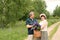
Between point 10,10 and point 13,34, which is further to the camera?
point 10,10

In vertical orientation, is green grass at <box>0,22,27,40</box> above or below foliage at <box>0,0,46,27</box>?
below

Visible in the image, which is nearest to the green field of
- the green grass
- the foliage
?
the green grass

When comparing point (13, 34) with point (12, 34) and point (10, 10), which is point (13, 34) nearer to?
point (12, 34)

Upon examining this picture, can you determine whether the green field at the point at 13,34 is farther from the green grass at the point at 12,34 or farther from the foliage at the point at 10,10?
the foliage at the point at 10,10

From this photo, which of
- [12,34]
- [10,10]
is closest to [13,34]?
[12,34]

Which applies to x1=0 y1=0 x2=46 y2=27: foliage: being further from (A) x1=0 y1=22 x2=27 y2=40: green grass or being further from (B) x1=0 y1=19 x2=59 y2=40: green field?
(A) x1=0 y1=22 x2=27 y2=40: green grass

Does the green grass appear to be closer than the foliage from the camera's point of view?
Yes

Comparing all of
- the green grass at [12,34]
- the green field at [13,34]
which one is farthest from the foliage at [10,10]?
the green grass at [12,34]

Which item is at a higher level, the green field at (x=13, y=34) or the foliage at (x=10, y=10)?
the foliage at (x=10, y=10)

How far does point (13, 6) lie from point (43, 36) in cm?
2553

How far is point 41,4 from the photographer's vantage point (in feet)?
246

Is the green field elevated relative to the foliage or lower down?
lower down

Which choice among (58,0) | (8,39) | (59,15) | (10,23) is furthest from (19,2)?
(58,0)

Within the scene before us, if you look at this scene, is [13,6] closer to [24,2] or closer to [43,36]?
[24,2]
